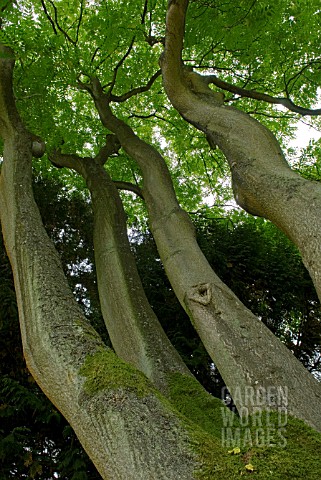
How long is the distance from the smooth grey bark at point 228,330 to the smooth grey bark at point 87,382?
1101 millimetres

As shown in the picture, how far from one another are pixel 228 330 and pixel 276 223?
1.01 meters

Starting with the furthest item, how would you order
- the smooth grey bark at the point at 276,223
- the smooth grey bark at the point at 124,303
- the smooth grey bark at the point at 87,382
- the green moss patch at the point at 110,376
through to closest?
1. the smooth grey bark at the point at 124,303
2. the smooth grey bark at the point at 276,223
3. the green moss patch at the point at 110,376
4. the smooth grey bark at the point at 87,382

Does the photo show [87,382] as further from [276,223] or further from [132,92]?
[132,92]

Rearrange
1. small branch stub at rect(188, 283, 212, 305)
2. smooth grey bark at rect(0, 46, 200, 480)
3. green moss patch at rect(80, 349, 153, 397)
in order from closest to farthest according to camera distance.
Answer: smooth grey bark at rect(0, 46, 200, 480) < green moss patch at rect(80, 349, 153, 397) < small branch stub at rect(188, 283, 212, 305)

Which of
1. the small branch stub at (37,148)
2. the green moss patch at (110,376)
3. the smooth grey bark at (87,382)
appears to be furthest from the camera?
the small branch stub at (37,148)

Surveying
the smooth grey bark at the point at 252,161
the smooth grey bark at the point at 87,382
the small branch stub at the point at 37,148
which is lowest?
the smooth grey bark at the point at 87,382

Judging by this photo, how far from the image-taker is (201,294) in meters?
4.31

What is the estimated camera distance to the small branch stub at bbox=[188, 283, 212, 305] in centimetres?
418

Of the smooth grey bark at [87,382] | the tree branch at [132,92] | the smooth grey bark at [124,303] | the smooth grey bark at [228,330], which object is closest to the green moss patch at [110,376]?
the smooth grey bark at [87,382]

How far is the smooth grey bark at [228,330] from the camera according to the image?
343cm

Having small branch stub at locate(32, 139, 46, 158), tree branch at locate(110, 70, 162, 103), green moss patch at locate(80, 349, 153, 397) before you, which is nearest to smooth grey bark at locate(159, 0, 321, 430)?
green moss patch at locate(80, 349, 153, 397)

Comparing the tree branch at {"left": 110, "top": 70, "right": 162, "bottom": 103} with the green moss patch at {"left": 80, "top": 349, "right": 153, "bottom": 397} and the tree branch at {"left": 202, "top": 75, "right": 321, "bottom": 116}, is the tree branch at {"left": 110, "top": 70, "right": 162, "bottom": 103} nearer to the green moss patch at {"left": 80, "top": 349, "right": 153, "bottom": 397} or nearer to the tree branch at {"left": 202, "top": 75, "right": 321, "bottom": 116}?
the tree branch at {"left": 202, "top": 75, "right": 321, "bottom": 116}

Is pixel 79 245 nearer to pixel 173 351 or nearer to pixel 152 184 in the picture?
pixel 152 184

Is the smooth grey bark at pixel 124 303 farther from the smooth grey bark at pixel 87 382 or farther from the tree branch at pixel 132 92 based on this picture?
the tree branch at pixel 132 92
